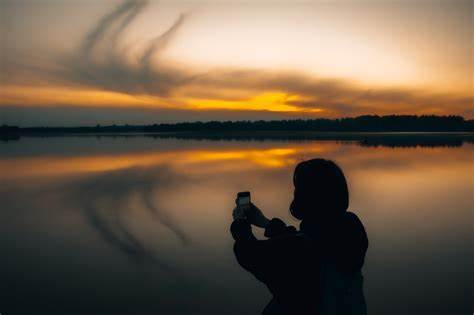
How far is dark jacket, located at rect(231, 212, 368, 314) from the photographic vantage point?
5.75ft

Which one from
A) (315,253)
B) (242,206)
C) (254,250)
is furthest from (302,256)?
(242,206)

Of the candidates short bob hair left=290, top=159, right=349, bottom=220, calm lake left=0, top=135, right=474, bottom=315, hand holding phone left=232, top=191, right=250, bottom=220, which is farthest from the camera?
calm lake left=0, top=135, right=474, bottom=315

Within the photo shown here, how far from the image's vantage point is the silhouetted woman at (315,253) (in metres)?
1.76

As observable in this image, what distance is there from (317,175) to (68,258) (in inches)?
245

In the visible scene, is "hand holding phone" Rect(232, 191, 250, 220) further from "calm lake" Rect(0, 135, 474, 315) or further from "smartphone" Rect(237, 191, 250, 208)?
"calm lake" Rect(0, 135, 474, 315)

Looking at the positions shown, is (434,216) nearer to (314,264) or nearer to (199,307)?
(199,307)

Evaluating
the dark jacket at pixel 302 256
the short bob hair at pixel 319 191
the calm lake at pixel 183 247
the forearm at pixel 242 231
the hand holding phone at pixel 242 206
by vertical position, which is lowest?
the calm lake at pixel 183 247

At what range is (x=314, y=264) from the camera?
178 centimetres

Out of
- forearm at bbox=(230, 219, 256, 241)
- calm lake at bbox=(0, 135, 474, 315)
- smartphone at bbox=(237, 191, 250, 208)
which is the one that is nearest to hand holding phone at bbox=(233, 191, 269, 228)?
smartphone at bbox=(237, 191, 250, 208)

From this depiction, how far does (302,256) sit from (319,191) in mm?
319

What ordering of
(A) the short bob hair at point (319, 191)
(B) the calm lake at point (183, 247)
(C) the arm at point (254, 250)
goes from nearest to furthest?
(C) the arm at point (254, 250)
(A) the short bob hair at point (319, 191)
(B) the calm lake at point (183, 247)

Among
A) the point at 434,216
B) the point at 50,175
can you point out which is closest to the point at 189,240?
the point at 434,216

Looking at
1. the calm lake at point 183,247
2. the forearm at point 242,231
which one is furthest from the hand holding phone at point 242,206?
the calm lake at point 183,247

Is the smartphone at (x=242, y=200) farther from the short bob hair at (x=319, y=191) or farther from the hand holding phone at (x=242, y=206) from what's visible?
the short bob hair at (x=319, y=191)
